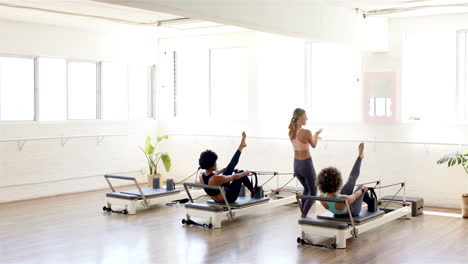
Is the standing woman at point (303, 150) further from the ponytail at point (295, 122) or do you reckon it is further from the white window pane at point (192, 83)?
the white window pane at point (192, 83)

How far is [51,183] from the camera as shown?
943 centimetres

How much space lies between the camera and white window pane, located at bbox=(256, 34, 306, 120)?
9.92 metres

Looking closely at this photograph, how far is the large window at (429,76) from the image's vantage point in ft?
28.0

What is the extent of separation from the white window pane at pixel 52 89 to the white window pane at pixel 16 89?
0.51ft

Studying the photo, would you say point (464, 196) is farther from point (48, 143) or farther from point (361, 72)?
point (48, 143)

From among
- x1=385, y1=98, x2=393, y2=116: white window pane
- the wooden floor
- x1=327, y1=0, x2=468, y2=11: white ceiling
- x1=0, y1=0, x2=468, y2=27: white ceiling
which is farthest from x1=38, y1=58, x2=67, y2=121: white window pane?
x1=385, y1=98, x2=393, y2=116: white window pane

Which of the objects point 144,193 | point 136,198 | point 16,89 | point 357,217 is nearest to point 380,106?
point 357,217

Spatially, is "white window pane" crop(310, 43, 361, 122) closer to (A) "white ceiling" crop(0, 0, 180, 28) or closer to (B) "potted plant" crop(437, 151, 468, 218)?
(B) "potted plant" crop(437, 151, 468, 218)

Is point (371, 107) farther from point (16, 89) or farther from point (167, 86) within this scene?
point (16, 89)

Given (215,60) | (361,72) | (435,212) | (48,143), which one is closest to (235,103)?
(215,60)

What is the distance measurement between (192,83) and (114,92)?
1.54 m

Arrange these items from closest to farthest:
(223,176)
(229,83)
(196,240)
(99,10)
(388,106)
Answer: (196,240) → (223,176) → (99,10) → (388,106) → (229,83)

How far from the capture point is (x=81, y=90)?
10023 millimetres

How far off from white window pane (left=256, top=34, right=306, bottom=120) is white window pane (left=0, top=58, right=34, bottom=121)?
377 cm
